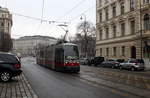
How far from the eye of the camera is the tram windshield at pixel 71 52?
2670 cm

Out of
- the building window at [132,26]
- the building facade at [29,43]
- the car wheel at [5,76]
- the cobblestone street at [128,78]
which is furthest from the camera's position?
the building facade at [29,43]

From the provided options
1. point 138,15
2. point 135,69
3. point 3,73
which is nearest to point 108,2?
Result: point 138,15

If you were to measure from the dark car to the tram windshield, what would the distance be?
10640 mm

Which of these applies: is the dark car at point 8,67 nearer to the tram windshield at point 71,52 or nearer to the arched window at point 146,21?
the tram windshield at point 71,52

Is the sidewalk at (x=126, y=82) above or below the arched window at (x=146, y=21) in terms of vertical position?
below

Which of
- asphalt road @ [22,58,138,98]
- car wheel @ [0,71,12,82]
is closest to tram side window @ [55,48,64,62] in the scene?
asphalt road @ [22,58,138,98]

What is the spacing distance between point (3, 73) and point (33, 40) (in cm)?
12129

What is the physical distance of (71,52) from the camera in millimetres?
27094

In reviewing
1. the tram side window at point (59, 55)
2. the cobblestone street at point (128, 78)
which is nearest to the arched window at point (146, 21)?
the cobblestone street at point (128, 78)

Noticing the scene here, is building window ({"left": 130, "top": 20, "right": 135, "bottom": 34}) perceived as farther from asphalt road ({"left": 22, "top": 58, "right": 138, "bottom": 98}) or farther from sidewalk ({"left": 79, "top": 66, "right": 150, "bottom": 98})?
asphalt road ({"left": 22, "top": 58, "right": 138, "bottom": 98})

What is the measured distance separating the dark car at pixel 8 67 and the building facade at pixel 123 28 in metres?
27.5

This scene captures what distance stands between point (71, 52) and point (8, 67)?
1173cm

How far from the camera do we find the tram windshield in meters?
26.7

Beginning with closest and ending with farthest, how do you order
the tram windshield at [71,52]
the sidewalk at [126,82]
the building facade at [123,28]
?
the sidewalk at [126,82] < the tram windshield at [71,52] < the building facade at [123,28]
